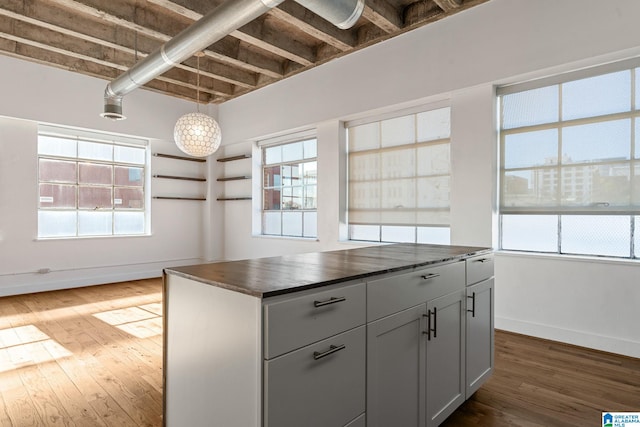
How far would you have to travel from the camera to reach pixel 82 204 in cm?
571

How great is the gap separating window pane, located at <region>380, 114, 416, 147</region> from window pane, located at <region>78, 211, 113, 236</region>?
467 cm

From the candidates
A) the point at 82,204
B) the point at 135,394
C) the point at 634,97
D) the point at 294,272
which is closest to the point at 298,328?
the point at 294,272

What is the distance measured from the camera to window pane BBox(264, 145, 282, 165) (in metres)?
6.28

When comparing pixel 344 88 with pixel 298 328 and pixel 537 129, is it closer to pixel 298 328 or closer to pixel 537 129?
pixel 537 129

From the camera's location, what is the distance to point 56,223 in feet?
17.9

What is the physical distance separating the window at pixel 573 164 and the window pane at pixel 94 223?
589cm

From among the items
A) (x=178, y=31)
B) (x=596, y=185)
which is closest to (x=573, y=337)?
(x=596, y=185)

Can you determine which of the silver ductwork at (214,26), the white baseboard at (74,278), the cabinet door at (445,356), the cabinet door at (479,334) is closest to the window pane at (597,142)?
the cabinet door at (479,334)

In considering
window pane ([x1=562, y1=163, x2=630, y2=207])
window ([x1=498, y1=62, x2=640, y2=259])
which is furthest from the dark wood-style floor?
window pane ([x1=562, y1=163, x2=630, y2=207])

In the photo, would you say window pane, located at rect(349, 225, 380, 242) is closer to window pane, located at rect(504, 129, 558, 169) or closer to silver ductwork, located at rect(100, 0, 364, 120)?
window pane, located at rect(504, 129, 558, 169)

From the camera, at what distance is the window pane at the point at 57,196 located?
17.4ft

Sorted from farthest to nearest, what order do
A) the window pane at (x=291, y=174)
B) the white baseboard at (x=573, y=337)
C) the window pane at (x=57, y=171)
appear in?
1. the window pane at (x=291, y=174)
2. the window pane at (x=57, y=171)
3. the white baseboard at (x=573, y=337)

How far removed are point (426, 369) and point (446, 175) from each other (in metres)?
2.81

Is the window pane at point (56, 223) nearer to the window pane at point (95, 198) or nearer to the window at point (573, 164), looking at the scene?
the window pane at point (95, 198)
